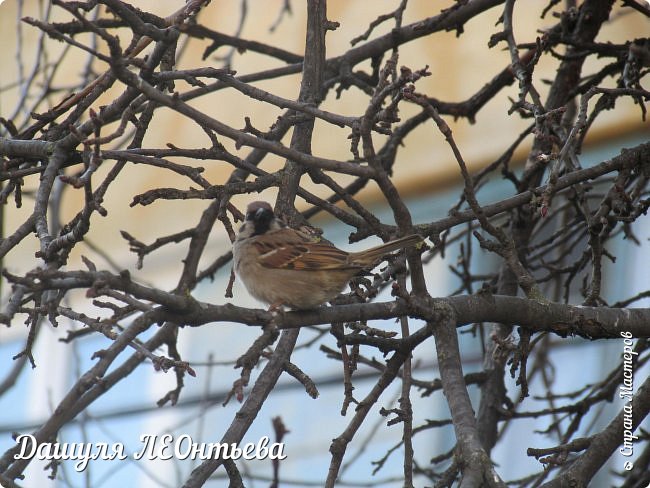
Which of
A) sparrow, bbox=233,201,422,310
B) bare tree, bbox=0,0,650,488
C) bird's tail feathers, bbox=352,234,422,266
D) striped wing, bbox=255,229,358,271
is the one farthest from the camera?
striped wing, bbox=255,229,358,271

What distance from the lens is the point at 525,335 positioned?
3139 millimetres

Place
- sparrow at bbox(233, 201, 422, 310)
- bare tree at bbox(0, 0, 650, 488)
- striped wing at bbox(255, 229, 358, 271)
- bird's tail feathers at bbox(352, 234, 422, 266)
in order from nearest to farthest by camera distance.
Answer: bare tree at bbox(0, 0, 650, 488), bird's tail feathers at bbox(352, 234, 422, 266), sparrow at bbox(233, 201, 422, 310), striped wing at bbox(255, 229, 358, 271)

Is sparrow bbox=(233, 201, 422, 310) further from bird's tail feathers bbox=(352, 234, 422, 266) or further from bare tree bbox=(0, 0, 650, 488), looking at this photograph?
bare tree bbox=(0, 0, 650, 488)

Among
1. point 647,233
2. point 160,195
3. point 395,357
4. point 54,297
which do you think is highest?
point 647,233

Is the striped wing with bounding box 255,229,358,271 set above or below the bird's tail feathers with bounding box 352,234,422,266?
above

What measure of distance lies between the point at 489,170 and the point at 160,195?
216 cm

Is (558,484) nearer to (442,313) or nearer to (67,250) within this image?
(442,313)

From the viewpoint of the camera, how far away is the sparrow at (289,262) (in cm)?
347

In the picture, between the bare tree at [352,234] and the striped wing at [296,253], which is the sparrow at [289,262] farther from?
the bare tree at [352,234]

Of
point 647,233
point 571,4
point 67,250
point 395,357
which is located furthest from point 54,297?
point 647,233

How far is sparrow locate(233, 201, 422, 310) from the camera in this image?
3.47 meters

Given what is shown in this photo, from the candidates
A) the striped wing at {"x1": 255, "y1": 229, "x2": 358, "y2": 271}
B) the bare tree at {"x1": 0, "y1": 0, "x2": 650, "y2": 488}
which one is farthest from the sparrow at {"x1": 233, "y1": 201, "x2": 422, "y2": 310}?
the bare tree at {"x1": 0, "y1": 0, "x2": 650, "y2": 488}

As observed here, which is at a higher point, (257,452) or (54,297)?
(54,297)

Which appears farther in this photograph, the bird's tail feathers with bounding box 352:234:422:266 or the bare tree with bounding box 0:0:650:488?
the bird's tail feathers with bounding box 352:234:422:266
